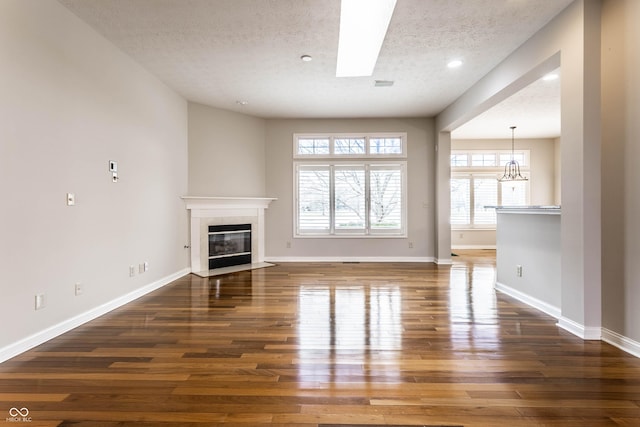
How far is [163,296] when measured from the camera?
3.87m

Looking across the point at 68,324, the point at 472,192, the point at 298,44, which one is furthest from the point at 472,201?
the point at 68,324

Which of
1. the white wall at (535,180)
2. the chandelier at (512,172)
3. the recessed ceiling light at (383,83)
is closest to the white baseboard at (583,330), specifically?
the recessed ceiling light at (383,83)

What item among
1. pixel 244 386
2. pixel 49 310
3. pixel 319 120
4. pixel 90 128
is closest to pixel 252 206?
pixel 319 120

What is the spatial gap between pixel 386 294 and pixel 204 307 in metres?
2.19

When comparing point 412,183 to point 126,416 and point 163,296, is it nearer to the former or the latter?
point 163,296

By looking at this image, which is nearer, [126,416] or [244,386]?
[126,416]

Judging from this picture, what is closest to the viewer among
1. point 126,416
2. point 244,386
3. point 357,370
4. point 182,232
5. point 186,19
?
point 126,416

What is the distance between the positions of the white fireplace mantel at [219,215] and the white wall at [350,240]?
9.1 inches

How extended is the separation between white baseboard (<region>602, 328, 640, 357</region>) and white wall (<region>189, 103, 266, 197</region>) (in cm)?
535

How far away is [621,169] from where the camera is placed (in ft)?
7.89

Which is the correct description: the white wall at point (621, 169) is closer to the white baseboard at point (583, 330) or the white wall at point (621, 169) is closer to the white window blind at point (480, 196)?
the white baseboard at point (583, 330)

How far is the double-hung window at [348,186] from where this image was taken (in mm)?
6336

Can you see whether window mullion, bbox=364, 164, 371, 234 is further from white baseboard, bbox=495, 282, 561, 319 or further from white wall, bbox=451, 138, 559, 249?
white wall, bbox=451, 138, 559, 249

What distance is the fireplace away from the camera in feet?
18.1
